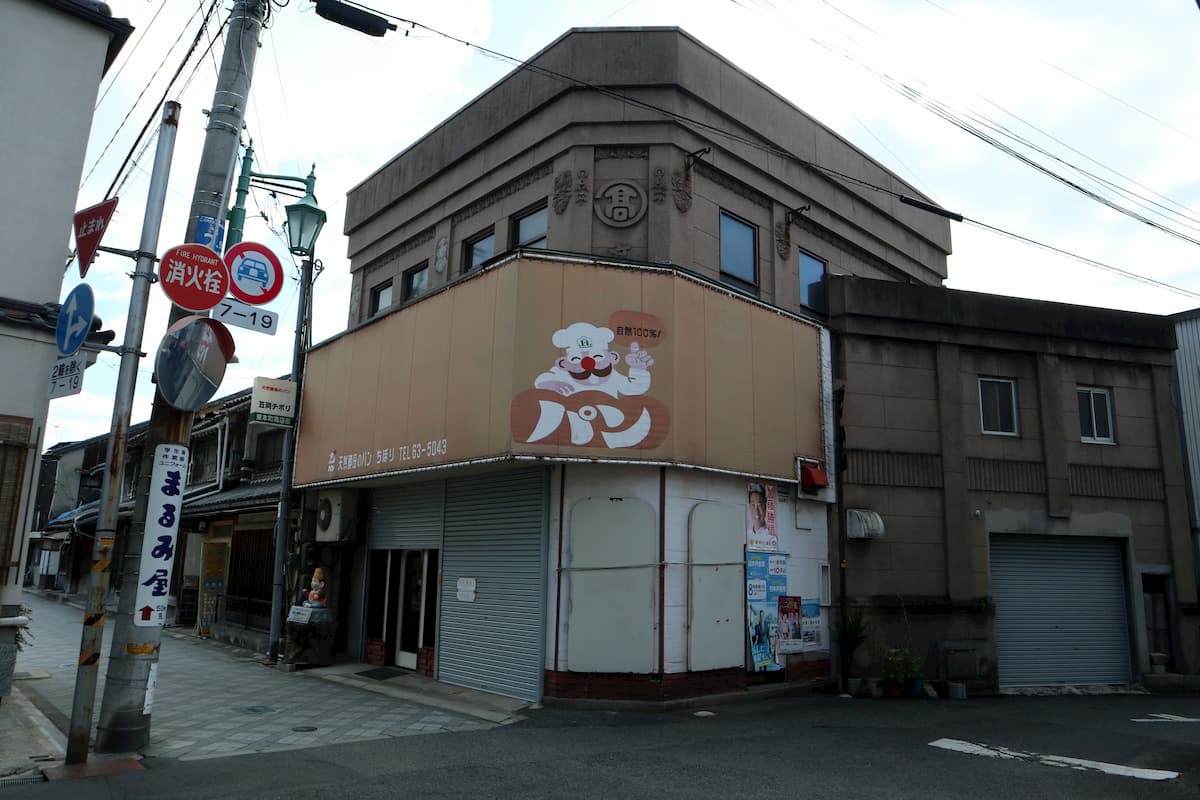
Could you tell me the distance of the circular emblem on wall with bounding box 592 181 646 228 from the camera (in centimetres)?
1435

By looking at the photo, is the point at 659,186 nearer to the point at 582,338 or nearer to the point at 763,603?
the point at 582,338

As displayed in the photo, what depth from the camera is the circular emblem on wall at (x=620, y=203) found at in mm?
14352

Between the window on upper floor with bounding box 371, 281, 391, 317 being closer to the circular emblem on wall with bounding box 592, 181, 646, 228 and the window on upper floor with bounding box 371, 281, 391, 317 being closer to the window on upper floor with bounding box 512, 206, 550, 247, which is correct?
the window on upper floor with bounding box 512, 206, 550, 247

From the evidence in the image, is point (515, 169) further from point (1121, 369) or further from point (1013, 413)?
point (1121, 369)

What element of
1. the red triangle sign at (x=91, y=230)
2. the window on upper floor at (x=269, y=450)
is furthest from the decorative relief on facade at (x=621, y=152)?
the window on upper floor at (x=269, y=450)

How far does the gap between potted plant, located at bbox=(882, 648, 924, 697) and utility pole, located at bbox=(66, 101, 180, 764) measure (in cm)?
1183

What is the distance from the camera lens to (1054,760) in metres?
9.51

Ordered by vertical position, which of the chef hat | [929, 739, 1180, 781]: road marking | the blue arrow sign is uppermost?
the chef hat

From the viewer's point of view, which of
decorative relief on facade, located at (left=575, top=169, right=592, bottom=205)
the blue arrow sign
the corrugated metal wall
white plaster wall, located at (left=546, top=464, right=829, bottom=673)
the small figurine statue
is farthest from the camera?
the corrugated metal wall

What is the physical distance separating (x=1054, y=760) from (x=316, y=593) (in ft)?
42.5

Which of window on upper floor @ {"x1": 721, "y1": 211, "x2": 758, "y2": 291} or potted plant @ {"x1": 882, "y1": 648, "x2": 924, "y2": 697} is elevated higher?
window on upper floor @ {"x1": 721, "y1": 211, "x2": 758, "y2": 291}

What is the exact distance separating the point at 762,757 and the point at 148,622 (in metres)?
6.96

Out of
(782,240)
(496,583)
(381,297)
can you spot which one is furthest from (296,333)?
(782,240)

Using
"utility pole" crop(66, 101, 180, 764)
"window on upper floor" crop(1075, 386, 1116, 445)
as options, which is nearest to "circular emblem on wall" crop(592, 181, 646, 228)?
"utility pole" crop(66, 101, 180, 764)
